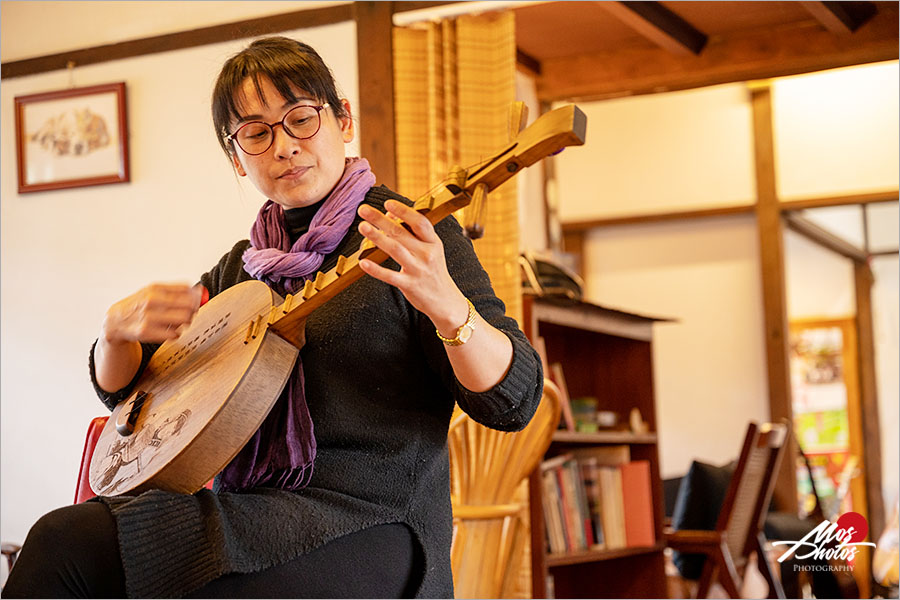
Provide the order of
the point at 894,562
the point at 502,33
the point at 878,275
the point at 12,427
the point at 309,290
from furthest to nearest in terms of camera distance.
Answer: the point at 878,275 → the point at 894,562 → the point at 502,33 → the point at 12,427 → the point at 309,290

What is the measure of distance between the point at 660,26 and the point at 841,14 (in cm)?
64

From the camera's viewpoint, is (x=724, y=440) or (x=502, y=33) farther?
(x=724, y=440)

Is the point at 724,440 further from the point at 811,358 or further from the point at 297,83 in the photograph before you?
the point at 297,83

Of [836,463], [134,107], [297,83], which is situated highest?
[134,107]

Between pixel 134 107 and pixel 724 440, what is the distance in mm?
3651

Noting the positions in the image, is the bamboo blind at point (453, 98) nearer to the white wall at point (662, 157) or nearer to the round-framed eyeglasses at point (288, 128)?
the round-framed eyeglasses at point (288, 128)

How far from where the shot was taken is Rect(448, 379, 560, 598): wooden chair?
90.7 inches

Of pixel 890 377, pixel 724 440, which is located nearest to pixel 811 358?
Answer: pixel 890 377

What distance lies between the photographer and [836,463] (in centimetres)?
604

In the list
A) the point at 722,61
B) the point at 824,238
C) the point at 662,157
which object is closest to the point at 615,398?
the point at 722,61

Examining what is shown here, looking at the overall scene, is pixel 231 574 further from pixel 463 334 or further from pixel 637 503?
pixel 637 503

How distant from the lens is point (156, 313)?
1.26 metres

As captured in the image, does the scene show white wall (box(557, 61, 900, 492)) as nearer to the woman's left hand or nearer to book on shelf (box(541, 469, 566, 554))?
book on shelf (box(541, 469, 566, 554))

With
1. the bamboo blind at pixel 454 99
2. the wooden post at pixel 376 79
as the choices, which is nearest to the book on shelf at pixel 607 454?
the bamboo blind at pixel 454 99
